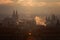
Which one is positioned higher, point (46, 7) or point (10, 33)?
point (46, 7)

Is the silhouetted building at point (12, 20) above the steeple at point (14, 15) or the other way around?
the other way around

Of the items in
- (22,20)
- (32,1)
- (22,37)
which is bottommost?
(22,37)

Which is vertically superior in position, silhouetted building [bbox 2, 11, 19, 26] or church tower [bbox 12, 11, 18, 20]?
church tower [bbox 12, 11, 18, 20]

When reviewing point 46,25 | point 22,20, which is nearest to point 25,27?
point 22,20

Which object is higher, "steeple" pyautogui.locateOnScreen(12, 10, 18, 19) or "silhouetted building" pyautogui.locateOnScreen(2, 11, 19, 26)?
"steeple" pyautogui.locateOnScreen(12, 10, 18, 19)

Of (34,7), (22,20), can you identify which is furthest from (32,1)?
(22,20)

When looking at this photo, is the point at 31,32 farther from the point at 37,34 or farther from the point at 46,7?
the point at 46,7

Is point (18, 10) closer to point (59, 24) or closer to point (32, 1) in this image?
point (32, 1)

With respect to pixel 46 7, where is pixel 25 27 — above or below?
below

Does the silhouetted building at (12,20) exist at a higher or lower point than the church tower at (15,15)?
lower
